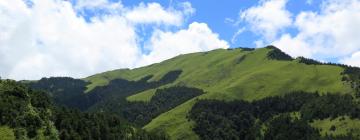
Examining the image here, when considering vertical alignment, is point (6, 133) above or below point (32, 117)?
below

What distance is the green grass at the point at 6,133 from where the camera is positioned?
144413 mm

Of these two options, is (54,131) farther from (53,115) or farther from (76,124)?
(76,124)

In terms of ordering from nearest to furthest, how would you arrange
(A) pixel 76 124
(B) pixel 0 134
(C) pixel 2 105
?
(B) pixel 0 134 < (C) pixel 2 105 < (A) pixel 76 124

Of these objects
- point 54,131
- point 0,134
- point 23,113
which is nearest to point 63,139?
point 54,131

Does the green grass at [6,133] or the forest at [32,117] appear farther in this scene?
the forest at [32,117]

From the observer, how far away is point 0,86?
170000mm

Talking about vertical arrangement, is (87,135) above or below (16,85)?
below

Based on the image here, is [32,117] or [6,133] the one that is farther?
[32,117]

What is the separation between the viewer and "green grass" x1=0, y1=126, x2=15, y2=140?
14441cm

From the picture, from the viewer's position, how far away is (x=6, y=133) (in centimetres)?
14688

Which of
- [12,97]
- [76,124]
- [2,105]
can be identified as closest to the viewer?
[2,105]

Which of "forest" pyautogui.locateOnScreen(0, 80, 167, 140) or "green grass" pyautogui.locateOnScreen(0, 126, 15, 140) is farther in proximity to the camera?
"forest" pyautogui.locateOnScreen(0, 80, 167, 140)

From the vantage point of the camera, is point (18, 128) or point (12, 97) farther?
point (12, 97)

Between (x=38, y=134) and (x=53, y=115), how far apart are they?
19878 millimetres
